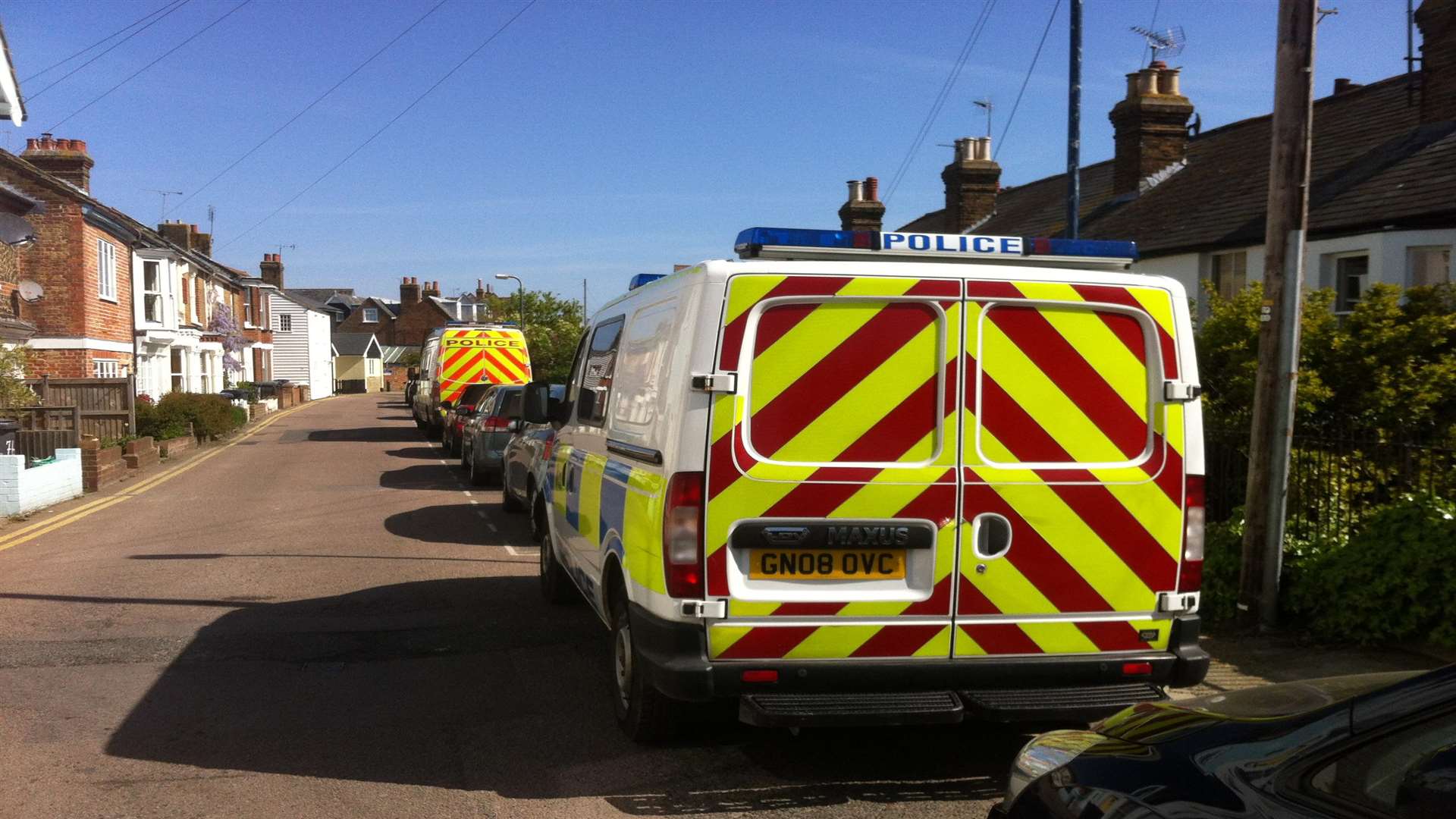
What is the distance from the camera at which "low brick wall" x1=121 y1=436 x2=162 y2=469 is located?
Answer: 21.3 metres

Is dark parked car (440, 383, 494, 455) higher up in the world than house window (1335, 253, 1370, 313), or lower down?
lower down

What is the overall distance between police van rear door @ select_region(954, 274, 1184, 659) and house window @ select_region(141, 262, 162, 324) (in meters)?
33.5

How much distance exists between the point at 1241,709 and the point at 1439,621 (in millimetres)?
4805

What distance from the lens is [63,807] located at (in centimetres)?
476

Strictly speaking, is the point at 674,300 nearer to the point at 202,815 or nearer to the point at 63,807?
→ the point at 202,815

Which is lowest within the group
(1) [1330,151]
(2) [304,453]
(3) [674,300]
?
(2) [304,453]

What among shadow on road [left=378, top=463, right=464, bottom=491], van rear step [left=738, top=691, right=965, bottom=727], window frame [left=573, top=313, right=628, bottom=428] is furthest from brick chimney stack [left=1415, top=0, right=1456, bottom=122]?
van rear step [left=738, top=691, right=965, bottom=727]

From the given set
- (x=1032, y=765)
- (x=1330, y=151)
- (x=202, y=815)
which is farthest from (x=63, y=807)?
(x=1330, y=151)

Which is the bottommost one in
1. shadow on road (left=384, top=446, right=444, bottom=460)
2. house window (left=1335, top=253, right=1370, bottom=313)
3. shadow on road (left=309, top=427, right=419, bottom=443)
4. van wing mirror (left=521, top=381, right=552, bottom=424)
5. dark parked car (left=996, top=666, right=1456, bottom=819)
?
shadow on road (left=309, top=427, right=419, bottom=443)

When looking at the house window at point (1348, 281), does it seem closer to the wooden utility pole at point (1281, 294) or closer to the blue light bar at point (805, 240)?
the wooden utility pole at point (1281, 294)

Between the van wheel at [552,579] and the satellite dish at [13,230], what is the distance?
Answer: 15.8 meters

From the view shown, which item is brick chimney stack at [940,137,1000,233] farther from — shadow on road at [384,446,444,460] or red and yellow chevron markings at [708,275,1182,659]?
red and yellow chevron markings at [708,275,1182,659]

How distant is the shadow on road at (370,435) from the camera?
30094mm

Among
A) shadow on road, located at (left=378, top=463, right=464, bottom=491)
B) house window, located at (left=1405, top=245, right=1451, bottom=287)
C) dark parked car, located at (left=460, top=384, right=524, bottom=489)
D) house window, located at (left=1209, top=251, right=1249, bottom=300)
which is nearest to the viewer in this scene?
house window, located at (left=1405, top=245, right=1451, bottom=287)
